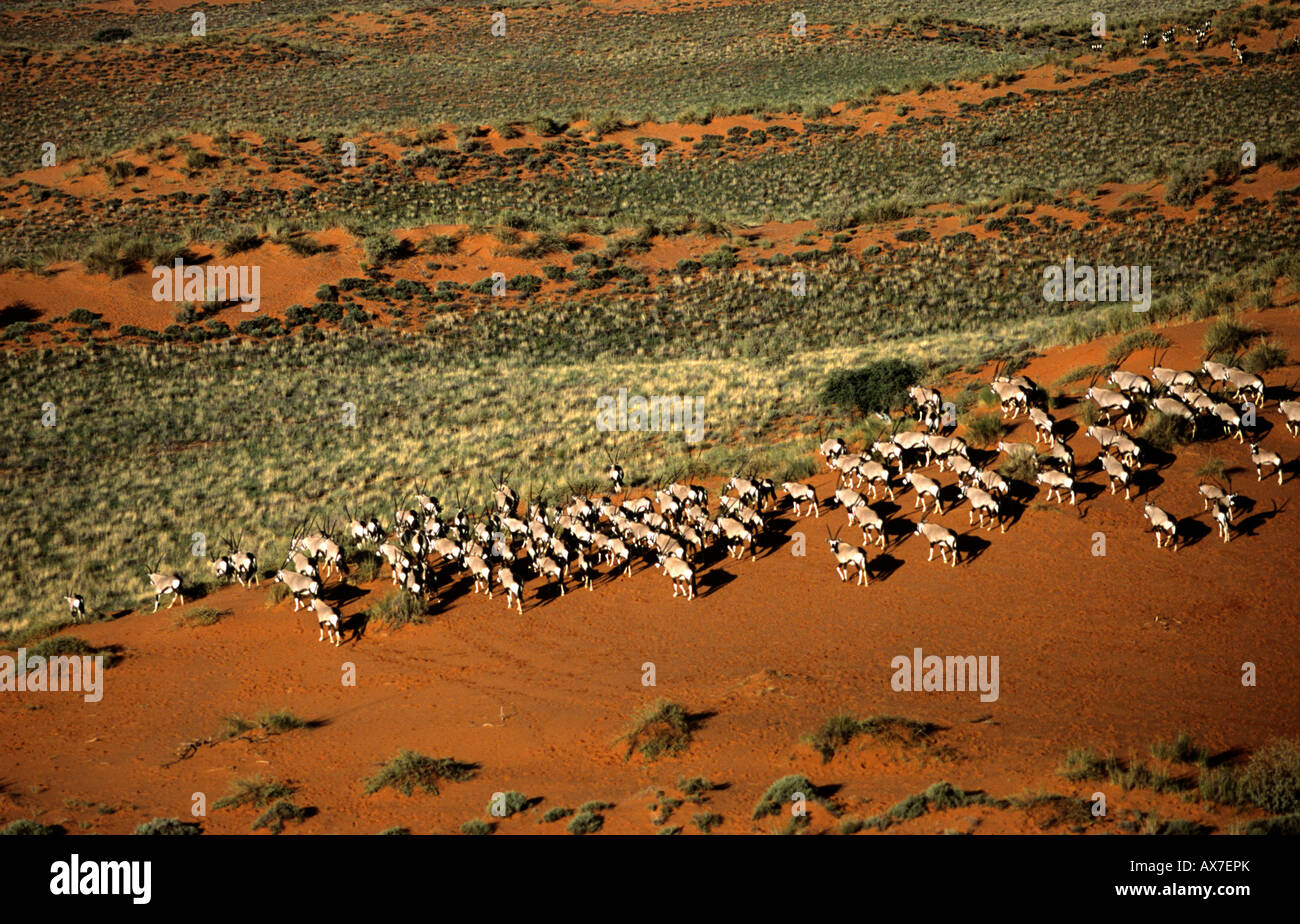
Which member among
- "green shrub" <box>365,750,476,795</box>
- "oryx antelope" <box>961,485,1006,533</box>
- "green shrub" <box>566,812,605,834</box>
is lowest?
"green shrub" <box>566,812,605,834</box>

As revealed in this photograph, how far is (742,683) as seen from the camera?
49.3ft

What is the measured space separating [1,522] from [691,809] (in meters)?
22.4

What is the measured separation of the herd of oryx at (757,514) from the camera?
1823 cm

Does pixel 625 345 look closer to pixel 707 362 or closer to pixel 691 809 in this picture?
pixel 707 362

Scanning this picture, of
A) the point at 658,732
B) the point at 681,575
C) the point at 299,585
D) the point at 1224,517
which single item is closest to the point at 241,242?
the point at 299,585

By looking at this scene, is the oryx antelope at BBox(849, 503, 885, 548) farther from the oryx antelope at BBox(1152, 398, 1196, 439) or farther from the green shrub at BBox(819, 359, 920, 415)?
the green shrub at BBox(819, 359, 920, 415)

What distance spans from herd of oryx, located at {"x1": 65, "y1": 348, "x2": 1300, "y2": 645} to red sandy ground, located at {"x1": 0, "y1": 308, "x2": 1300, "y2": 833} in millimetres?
442

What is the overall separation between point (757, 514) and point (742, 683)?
16.2 ft

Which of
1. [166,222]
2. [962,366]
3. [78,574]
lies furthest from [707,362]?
[166,222]

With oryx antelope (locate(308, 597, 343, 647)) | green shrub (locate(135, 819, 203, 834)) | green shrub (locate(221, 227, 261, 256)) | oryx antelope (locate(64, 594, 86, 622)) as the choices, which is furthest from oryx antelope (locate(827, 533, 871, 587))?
green shrub (locate(221, 227, 261, 256))

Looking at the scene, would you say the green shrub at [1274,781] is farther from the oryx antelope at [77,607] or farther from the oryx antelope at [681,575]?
the oryx antelope at [77,607]

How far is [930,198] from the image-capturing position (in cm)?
5750

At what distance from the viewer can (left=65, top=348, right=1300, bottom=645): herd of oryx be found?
18.2 m

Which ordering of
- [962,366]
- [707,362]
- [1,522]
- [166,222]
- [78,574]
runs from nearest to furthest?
[78,574] → [1,522] → [962,366] → [707,362] → [166,222]
